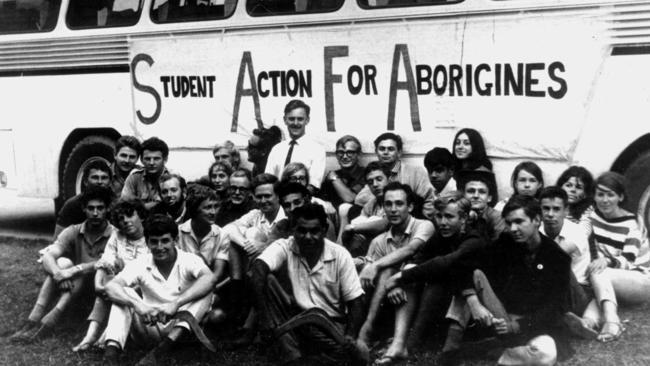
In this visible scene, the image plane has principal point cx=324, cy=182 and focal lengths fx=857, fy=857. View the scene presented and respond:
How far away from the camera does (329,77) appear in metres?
7.53

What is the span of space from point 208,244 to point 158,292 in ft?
2.19

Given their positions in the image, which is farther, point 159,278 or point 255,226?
point 255,226

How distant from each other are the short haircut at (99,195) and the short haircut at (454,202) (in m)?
2.38

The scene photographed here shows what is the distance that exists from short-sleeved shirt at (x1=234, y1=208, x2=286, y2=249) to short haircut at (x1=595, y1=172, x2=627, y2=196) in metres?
2.23

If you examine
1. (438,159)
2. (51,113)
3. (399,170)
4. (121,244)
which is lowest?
(121,244)

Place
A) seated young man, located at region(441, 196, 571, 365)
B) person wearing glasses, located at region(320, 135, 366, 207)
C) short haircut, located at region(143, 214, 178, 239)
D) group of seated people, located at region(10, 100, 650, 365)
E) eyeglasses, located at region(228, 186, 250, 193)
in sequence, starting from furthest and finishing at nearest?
1. person wearing glasses, located at region(320, 135, 366, 207)
2. eyeglasses, located at region(228, 186, 250, 193)
3. short haircut, located at region(143, 214, 178, 239)
4. group of seated people, located at region(10, 100, 650, 365)
5. seated young man, located at region(441, 196, 571, 365)

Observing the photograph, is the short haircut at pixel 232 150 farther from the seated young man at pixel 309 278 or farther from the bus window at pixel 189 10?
the seated young man at pixel 309 278

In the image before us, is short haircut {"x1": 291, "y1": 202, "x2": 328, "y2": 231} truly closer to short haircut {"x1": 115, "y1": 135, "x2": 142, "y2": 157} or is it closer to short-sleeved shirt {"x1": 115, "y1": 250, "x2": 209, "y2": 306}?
short-sleeved shirt {"x1": 115, "y1": 250, "x2": 209, "y2": 306}

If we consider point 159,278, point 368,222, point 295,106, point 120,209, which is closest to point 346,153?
point 295,106

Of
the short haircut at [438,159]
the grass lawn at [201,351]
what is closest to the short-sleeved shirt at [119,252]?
the grass lawn at [201,351]

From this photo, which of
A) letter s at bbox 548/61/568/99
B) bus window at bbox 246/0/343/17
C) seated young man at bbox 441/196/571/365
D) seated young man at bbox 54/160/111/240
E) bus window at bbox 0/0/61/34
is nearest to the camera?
seated young man at bbox 441/196/571/365

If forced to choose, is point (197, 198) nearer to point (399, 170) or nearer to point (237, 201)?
point (237, 201)

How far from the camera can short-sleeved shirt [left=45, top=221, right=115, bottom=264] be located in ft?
20.2

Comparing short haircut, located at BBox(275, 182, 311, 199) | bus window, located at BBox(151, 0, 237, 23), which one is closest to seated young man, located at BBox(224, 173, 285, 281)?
short haircut, located at BBox(275, 182, 311, 199)
